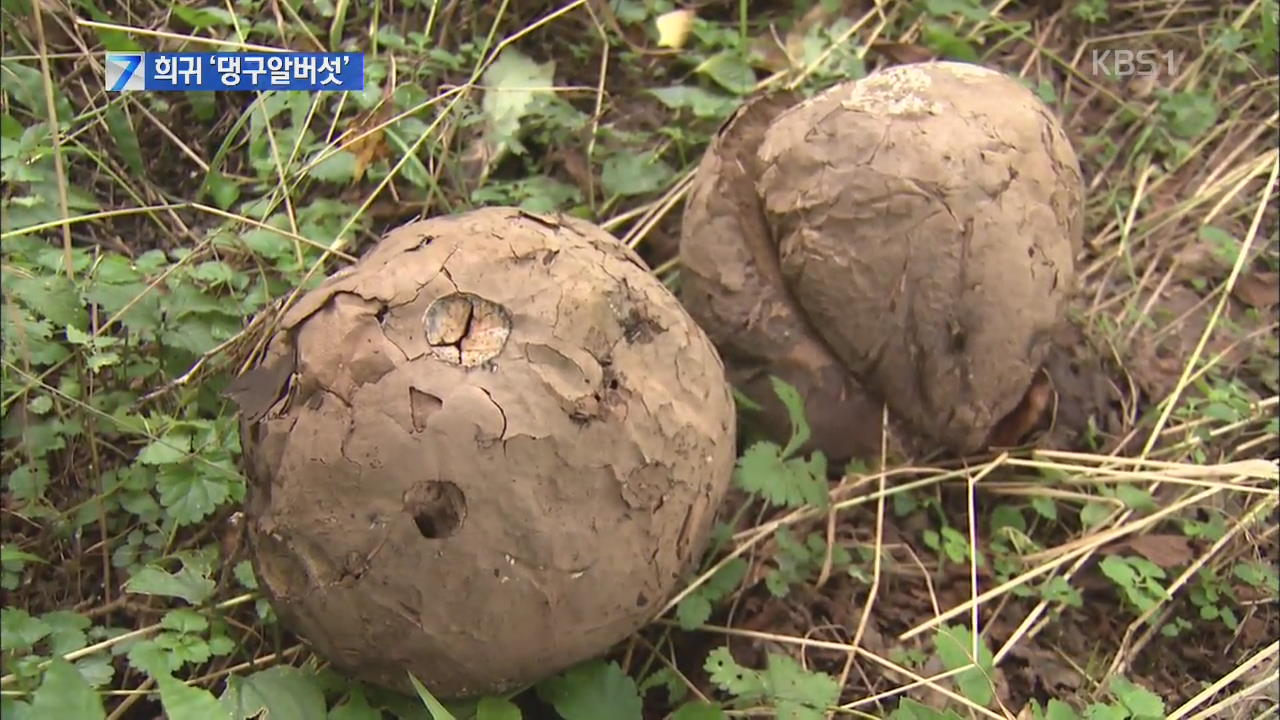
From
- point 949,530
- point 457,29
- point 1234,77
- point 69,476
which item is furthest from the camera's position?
point 1234,77

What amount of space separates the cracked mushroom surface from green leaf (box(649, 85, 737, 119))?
19.5 inches

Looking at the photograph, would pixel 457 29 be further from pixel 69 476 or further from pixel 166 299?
pixel 69 476

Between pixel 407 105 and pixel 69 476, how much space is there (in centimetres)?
103

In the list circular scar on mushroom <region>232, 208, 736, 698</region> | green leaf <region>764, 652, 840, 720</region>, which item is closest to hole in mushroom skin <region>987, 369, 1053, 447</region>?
green leaf <region>764, 652, 840, 720</region>

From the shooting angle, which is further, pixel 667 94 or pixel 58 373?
pixel 667 94

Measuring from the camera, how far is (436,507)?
A: 4.83 feet

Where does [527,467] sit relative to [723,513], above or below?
above

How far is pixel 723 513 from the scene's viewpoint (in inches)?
82.6

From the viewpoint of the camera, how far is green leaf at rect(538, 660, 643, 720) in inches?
65.5

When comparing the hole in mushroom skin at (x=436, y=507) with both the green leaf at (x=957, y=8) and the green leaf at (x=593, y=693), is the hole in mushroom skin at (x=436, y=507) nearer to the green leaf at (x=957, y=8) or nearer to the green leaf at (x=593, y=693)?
the green leaf at (x=593, y=693)

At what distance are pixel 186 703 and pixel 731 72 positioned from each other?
1877mm

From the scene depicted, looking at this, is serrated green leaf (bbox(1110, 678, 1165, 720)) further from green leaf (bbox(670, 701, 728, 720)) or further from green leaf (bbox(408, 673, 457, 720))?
green leaf (bbox(408, 673, 457, 720))

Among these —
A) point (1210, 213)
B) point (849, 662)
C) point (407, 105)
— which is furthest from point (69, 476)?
point (1210, 213)

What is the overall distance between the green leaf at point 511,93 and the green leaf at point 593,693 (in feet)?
3.92
